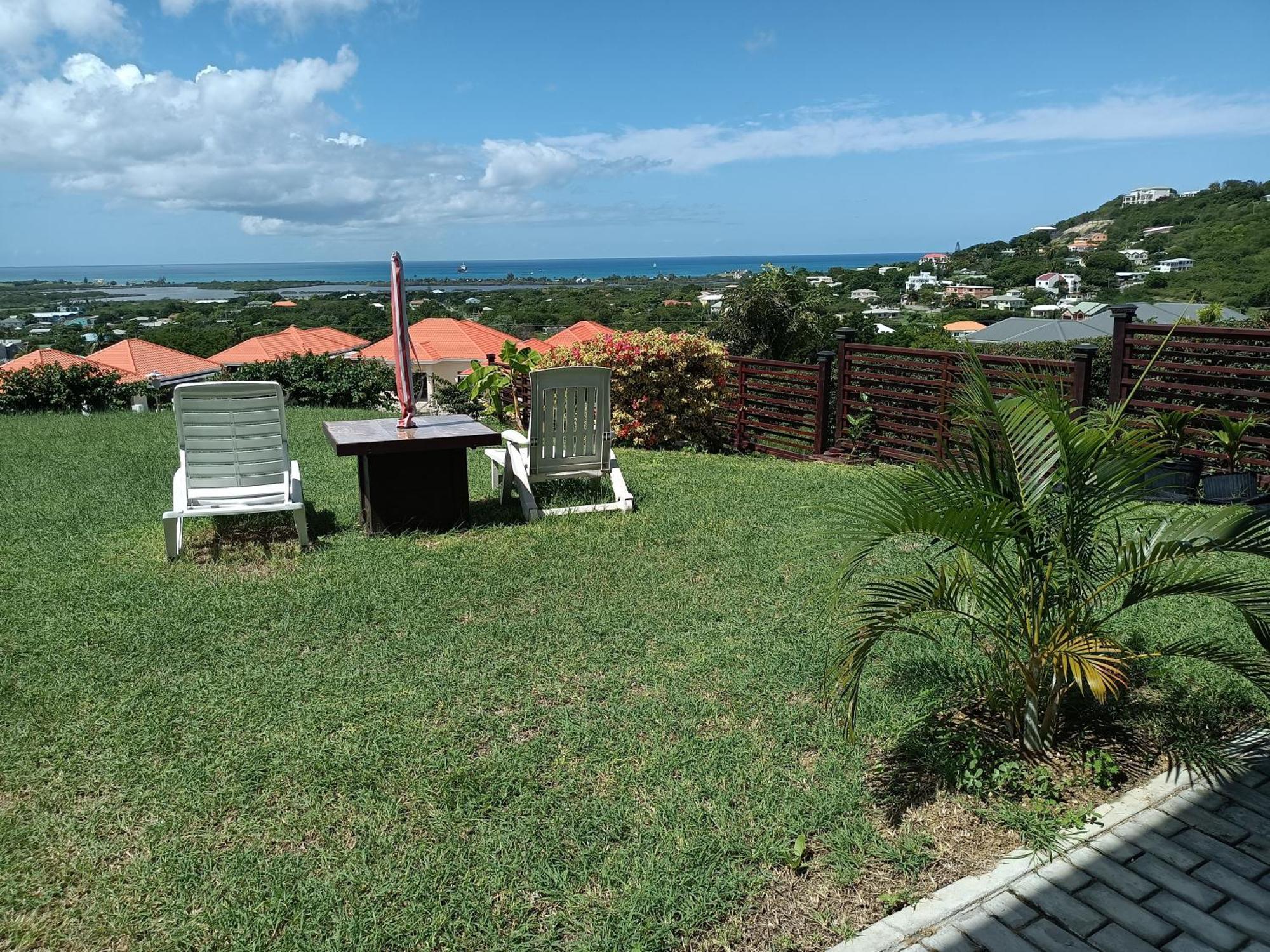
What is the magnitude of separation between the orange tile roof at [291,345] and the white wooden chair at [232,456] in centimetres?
1101

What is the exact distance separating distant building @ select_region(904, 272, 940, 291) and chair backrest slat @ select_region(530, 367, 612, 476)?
251ft


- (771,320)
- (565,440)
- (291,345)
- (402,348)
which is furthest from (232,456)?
(771,320)

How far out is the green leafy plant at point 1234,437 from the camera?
6.29m

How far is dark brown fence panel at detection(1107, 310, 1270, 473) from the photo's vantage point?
6559 mm

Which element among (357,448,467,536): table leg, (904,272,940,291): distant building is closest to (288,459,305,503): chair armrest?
(357,448,467,536): table leg

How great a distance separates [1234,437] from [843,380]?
3678mm

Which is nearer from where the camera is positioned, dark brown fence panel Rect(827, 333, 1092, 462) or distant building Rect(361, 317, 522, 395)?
dark brown fence panel Rect(827, 333, 1092, 462)

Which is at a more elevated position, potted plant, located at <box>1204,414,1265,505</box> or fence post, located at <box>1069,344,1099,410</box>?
fence post, located at <box>1069,344,1099,410</box>

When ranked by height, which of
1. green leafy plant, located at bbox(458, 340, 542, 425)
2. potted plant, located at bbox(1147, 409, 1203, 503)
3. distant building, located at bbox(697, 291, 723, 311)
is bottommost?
potted plant, located at bbox(1147, 409, 1203, 503)

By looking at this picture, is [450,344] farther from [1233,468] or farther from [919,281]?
[919,281]

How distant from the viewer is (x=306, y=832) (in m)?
2.45

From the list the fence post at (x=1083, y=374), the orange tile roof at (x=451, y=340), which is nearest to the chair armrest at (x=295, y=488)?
the fence post at (x=1083, y=374)

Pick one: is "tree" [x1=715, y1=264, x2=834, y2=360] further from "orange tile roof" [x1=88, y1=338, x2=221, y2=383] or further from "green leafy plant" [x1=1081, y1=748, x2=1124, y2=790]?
"green leafy plant" [x1=1081, y1=748, x2=1124, y2=790]

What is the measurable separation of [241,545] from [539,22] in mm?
18154
